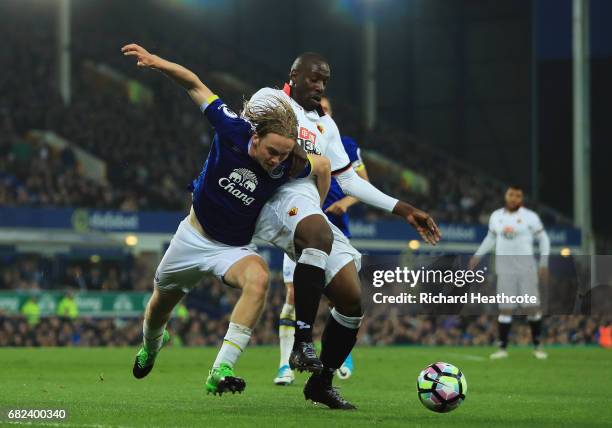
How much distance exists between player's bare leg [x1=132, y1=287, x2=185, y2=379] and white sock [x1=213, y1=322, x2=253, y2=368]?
36.5 inches

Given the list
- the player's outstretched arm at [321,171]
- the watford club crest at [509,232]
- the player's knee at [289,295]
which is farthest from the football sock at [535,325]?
the player's outstretched arm at [321,171]

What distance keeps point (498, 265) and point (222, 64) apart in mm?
28262

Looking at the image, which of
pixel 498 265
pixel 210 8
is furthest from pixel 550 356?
pixel 210 8

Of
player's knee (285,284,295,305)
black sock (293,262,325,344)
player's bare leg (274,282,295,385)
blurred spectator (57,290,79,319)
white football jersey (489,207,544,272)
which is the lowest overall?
blurred spectator (57,290,79,319)

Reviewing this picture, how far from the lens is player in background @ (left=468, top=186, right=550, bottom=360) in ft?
53.7

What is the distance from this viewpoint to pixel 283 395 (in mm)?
8469

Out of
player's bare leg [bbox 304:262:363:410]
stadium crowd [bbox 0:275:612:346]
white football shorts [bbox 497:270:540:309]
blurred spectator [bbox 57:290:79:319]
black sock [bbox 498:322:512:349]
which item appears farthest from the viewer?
blurred spectator [bbox 57:290:79:319]

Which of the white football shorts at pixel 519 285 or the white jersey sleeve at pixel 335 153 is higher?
the white jersey sleeve at pixel 335 153

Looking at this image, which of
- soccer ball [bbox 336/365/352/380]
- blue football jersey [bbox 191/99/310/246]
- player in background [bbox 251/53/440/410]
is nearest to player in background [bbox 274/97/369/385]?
soccer ball [bbox 336/365/352/380]

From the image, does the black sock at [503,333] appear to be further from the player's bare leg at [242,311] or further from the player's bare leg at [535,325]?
the player's bare leg at [242,311]

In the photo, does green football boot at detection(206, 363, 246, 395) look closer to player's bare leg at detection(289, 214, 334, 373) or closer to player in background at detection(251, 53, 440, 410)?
player in background at detection(251, 53, 440, 410)

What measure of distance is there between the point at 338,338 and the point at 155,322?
4.50ft

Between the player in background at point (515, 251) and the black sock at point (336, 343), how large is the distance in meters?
9.06

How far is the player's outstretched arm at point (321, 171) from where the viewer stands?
24.1ft
